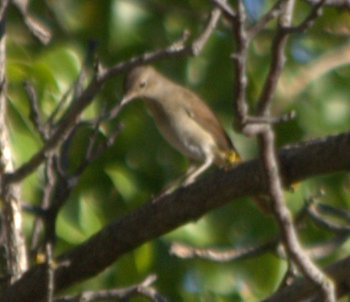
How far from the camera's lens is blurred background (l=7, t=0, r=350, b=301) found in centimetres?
524

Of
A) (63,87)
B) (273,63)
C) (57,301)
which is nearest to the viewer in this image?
(273,63)

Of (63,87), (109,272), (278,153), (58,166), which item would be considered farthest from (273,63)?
(109,272)

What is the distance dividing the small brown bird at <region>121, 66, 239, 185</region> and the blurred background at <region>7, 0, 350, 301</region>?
3.56 ft

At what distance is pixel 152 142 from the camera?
588cm

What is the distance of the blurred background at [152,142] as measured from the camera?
5.24 meters

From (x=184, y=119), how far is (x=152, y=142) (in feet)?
5.91

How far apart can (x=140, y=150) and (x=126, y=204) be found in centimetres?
31

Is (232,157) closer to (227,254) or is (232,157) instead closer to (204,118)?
(204,118)

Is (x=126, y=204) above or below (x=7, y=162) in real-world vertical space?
below

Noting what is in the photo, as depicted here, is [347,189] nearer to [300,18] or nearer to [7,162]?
[300,18]

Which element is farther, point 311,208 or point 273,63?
point 311,208

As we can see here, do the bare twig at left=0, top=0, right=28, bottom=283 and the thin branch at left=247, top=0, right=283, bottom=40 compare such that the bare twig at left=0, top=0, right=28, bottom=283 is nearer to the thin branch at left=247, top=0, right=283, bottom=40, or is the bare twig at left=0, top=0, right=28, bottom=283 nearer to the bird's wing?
the thin branch at left=247, top=0, right=283, bottom=40

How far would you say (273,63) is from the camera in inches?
113

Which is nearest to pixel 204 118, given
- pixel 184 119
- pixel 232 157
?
pixel 184 119
